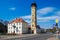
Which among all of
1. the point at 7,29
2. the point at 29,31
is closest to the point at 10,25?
the point at 7,29

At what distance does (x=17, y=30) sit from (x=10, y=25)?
9.24m

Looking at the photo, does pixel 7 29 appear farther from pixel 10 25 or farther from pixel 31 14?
pixel 31 14

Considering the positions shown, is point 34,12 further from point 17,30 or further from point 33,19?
point 17,30

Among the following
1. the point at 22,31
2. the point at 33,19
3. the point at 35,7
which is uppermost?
the point at 35,7

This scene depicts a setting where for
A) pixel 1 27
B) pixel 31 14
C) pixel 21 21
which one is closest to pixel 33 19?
pixel 31 14

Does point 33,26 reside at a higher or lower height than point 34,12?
lower

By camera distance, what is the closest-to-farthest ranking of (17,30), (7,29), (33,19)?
(17,30) < (7,29) < (33,19)

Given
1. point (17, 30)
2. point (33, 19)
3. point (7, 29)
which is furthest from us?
point (33, 19)

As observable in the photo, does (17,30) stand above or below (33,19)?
below

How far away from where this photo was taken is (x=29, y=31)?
131000mm

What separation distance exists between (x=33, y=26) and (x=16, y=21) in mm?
18494

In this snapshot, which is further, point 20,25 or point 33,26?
point 33,26

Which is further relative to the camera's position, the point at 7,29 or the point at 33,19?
the point at 33,19

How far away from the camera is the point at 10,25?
4683 inches
